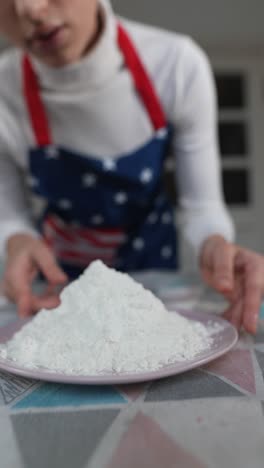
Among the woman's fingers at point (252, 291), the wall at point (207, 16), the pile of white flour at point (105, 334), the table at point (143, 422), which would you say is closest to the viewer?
the table at point (143, 422)

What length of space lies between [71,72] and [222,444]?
829 mm

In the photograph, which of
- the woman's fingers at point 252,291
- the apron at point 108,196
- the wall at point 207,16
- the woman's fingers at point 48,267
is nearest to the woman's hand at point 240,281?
the woman's fingers at point 252,291

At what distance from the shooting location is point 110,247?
1187mm

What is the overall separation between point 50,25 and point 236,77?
7.68 feet

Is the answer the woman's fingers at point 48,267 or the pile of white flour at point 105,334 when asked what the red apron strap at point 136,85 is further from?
the pile of white flour at point 105,334

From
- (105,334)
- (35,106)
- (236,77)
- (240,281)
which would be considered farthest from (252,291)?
(236,77)

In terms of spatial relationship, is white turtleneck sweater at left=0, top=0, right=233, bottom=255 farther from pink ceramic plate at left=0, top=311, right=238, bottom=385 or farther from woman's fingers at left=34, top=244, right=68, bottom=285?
pink ceramic plate at left=0, top=311, right=238, bottom=385

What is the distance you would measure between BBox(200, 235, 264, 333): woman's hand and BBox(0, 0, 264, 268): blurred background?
2.06m

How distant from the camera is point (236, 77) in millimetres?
2922

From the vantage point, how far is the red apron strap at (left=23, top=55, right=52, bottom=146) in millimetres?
1038

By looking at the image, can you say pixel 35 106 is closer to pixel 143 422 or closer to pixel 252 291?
pixel 252 291

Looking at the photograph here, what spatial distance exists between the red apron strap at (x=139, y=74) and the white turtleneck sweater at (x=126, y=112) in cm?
2

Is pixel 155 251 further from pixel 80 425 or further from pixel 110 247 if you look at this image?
pixel 80 425

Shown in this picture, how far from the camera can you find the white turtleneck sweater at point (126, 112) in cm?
104
